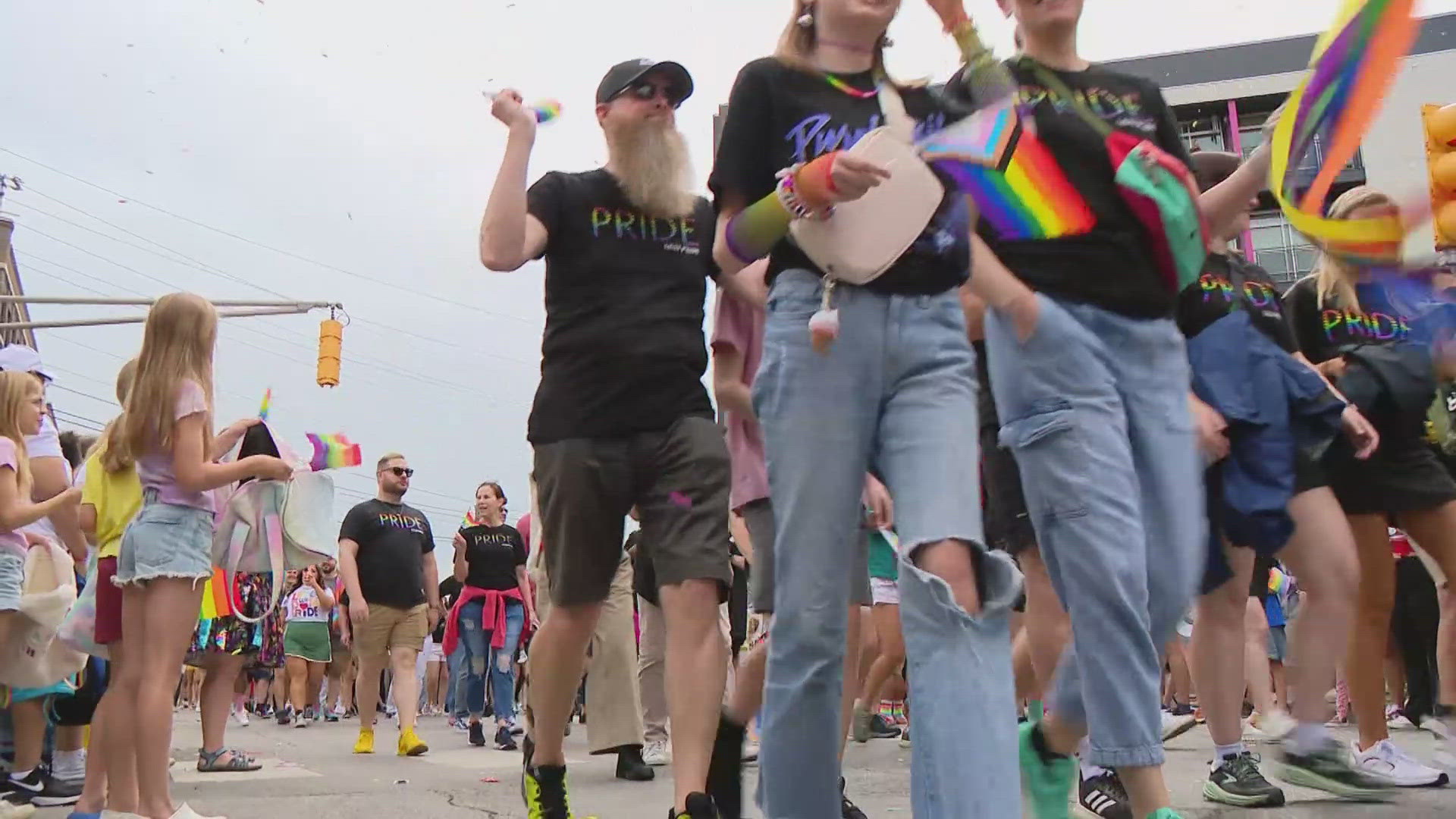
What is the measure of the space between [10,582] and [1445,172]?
659cm

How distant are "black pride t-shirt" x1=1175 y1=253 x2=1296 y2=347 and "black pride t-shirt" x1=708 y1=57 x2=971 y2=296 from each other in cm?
139

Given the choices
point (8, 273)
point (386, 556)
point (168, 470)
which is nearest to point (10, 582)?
point (168, 470)

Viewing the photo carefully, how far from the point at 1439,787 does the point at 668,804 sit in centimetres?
269

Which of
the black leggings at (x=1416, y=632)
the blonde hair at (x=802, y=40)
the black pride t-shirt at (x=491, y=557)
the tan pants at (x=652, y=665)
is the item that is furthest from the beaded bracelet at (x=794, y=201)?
the black pride t-shirt at (x=491, y=557)

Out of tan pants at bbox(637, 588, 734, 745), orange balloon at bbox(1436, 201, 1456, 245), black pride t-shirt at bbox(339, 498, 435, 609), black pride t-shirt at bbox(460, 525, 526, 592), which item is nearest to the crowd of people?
tan pants at bbox(637, 588, 734, 745)

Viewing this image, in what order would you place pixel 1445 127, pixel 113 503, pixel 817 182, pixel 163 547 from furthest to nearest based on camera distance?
pixel 1445 127 < pixel 113 503 < pixel 163 547 < pixel 817 182

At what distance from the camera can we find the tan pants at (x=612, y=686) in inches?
241

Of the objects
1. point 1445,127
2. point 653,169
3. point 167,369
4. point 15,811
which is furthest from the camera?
point 1445,127

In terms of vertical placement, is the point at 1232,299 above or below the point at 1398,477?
above

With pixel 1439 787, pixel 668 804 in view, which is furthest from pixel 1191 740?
pixel 668 804

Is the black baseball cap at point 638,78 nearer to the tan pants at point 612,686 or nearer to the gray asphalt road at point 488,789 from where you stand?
the gray asphalt road at point 488,789

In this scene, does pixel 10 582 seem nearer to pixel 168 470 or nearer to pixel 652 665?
pixel 168 470

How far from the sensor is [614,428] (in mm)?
3475

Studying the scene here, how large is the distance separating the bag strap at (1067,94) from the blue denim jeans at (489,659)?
7.43 m
